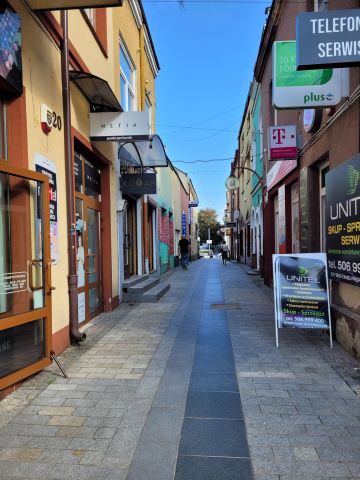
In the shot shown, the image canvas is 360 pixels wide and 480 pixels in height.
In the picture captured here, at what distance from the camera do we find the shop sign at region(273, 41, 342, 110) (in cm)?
567

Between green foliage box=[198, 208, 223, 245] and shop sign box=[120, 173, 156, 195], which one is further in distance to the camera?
green foliage box=[198, 208, 223, 245]

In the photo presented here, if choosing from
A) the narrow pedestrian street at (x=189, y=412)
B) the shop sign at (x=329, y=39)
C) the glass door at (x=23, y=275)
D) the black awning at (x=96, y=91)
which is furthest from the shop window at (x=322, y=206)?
the glass door at (x=23, y=275)

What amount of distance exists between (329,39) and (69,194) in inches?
152

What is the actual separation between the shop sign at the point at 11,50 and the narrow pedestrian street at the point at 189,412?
319 centimetres

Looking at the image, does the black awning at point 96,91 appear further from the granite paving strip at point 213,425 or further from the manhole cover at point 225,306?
the manhole cover at point 225,306

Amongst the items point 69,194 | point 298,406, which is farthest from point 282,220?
point 298,406

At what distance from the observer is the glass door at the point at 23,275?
421 centimetres

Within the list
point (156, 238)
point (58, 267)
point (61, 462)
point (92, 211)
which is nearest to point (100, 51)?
point (92, 211)

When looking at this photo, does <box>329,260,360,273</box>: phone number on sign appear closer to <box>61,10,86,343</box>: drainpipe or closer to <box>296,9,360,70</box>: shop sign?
<box>296,9,360,70</box>: shop sign

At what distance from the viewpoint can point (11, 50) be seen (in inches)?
169

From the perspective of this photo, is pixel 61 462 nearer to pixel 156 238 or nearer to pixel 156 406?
pixel 156 406

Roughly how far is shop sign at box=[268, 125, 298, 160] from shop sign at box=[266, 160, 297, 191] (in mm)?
277

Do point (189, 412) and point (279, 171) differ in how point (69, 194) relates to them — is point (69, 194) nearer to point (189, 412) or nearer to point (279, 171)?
point (189, 412)

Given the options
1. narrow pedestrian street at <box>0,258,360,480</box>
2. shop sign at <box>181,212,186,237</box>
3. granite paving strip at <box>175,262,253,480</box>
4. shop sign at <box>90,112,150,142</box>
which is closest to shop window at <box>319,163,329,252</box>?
narrow pedestrian street at <box>0,258,360,480</box>
